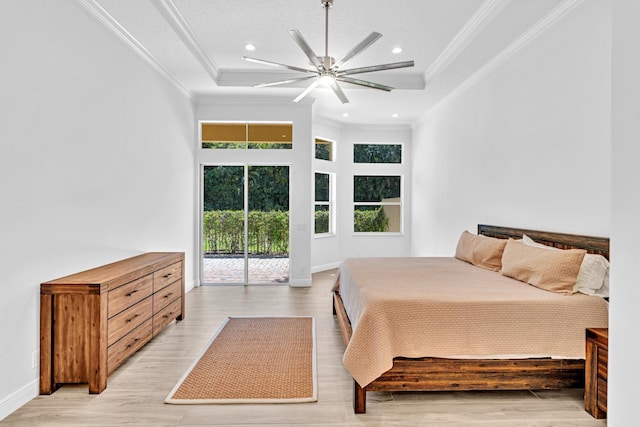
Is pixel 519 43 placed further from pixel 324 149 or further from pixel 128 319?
pixel 128 319

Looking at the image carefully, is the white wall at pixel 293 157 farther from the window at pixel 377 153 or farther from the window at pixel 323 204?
the window at pixel 377 153

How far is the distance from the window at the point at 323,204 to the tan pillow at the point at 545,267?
4372mm

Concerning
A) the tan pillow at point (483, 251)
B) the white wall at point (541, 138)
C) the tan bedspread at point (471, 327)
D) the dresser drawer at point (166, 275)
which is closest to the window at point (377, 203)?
the white wall at point (541, 138)

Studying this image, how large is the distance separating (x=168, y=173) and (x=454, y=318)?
398 cm

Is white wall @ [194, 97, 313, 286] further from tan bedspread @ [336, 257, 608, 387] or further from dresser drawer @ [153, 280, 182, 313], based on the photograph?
tan bedspread @ [336, 257, 608, 387]

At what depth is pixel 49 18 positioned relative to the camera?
2555 mm

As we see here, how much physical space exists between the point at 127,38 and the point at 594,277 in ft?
15.2

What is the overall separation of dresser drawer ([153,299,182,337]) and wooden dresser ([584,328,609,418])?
11.3ft

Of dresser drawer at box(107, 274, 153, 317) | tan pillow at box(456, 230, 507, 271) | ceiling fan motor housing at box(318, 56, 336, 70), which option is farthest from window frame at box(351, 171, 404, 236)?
dresser drawer at box(107, 274, 153, 317)

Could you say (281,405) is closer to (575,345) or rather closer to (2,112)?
(575,345)

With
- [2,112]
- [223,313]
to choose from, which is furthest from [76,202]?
[223,313]

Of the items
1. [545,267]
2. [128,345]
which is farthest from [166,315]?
[545,267]

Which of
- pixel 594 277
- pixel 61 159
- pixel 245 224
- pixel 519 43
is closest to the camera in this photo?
pixel 594 277

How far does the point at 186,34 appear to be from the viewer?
12.4ft
